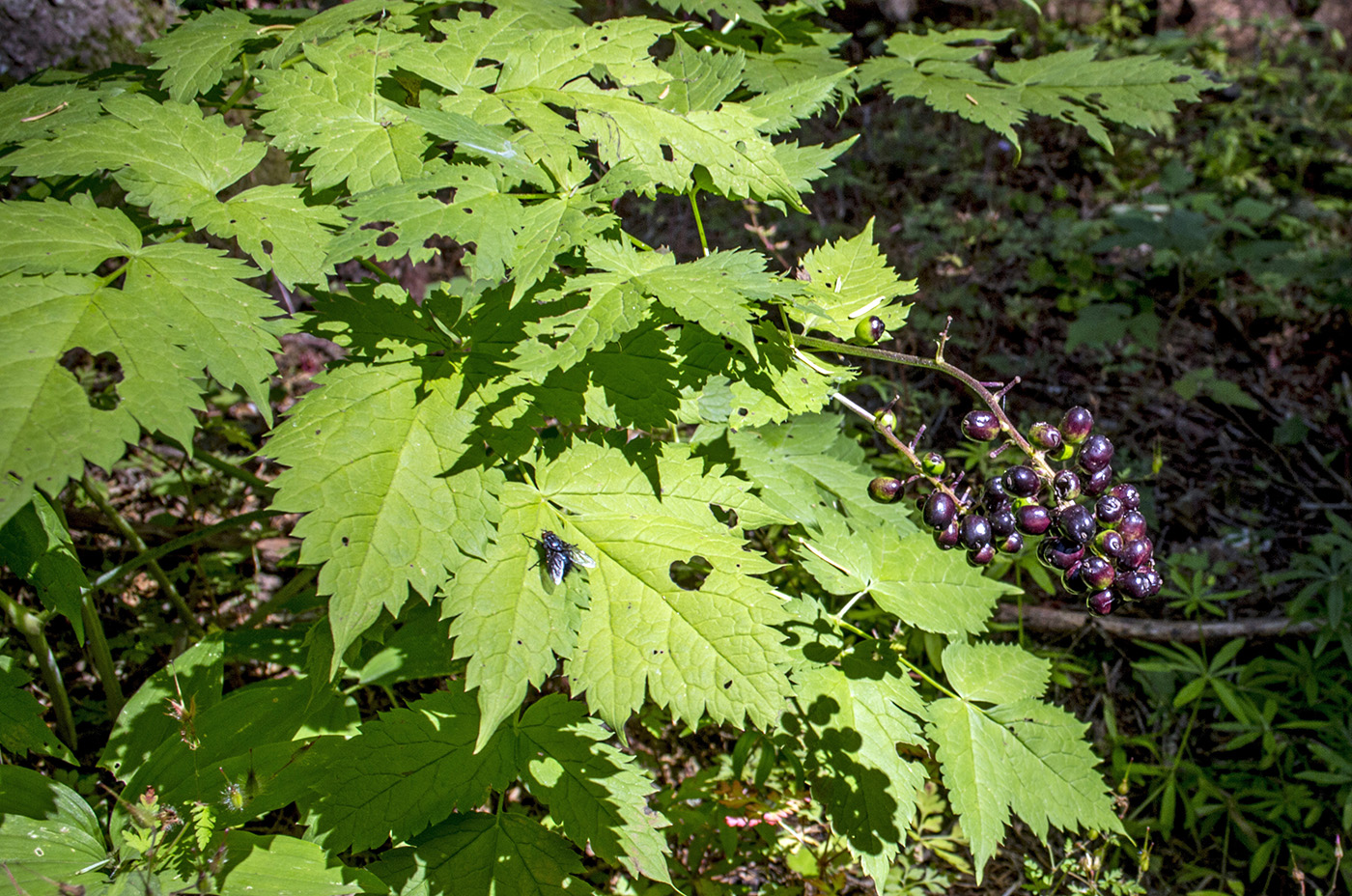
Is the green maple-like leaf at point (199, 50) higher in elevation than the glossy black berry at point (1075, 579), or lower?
higher

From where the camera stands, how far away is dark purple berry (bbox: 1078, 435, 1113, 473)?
4.79ft

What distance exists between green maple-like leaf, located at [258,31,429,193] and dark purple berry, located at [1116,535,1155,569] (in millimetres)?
1457

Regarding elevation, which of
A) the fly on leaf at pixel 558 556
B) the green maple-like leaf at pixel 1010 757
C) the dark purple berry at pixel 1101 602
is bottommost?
the green maple-like leaf at pixel 1010 757

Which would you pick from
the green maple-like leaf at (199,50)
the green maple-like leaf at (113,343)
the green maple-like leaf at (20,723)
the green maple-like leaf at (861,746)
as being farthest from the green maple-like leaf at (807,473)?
the green maple-like leaf at (20,723)

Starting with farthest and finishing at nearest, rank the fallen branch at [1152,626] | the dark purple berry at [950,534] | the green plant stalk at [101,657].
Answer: the fallen branch at [1152,626], the green plant stalk at [101,657], the dark purple berry at [950,534]

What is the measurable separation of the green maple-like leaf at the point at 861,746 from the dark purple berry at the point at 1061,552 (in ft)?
1.74

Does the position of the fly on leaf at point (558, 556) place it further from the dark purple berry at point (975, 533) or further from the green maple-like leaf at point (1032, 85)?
the green maple-like leaf at point (1032, 85)

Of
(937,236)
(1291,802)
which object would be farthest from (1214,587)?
(937,236)

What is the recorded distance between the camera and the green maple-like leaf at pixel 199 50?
175cm

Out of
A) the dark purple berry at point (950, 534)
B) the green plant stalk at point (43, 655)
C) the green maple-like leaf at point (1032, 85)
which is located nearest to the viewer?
the dark purple berry at point (950, 534)

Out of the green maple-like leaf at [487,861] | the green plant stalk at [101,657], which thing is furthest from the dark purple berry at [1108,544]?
the green plant stalk at [101,657]

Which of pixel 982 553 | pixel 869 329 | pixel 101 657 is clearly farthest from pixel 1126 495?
pixel 101 657

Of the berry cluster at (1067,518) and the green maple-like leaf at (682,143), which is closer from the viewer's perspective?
the berry cluster at (1067,518)

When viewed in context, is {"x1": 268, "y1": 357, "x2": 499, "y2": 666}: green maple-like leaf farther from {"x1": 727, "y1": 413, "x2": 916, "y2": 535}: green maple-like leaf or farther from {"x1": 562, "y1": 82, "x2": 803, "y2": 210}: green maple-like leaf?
{"x1": 727, "y1": 413, "x2": 916, "y2": 535}: green maple-like leaf
